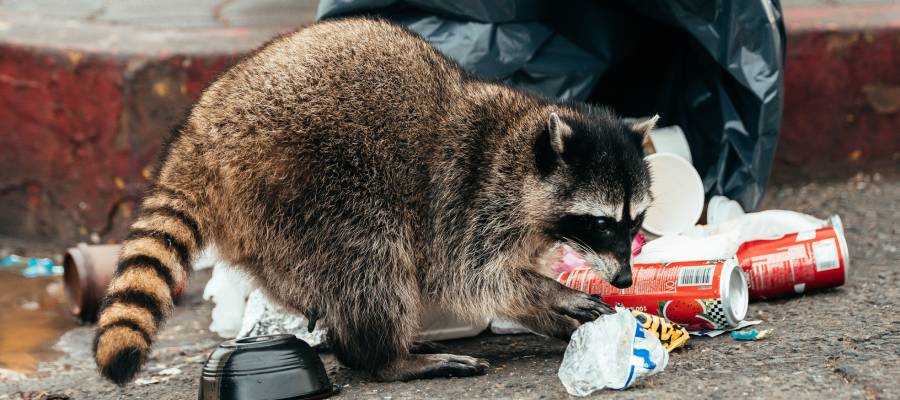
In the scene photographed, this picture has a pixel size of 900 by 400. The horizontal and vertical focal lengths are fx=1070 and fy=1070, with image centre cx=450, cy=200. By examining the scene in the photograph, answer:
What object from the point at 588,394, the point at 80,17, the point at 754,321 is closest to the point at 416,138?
the point at 588,394

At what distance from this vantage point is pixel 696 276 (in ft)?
10.7

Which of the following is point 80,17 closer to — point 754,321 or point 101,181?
point 101,181

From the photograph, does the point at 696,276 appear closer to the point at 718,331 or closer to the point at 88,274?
the point at 718,331

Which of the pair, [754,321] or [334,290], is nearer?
[334,290]

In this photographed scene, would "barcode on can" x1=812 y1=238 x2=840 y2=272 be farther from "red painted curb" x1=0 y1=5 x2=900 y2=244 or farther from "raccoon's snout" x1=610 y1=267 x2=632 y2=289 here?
"red painted curb" x1=0 y1=5 x2=900 y2=244

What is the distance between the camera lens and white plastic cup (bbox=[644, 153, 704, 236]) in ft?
13.2

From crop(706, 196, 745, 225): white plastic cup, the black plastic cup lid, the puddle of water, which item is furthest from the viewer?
crop(706, 196, 745, 225): white plastic cup

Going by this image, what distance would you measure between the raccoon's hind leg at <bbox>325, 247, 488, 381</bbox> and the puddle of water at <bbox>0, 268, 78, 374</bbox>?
51.5 inches

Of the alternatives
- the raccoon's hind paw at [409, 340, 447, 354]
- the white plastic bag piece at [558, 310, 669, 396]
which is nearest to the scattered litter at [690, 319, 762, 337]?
the white plastic bag piece at [558, 310, 669, 396]

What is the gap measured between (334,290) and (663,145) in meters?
1.71

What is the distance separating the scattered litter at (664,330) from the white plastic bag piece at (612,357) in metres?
0.17

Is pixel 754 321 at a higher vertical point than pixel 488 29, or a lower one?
lower

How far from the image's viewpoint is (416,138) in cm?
322

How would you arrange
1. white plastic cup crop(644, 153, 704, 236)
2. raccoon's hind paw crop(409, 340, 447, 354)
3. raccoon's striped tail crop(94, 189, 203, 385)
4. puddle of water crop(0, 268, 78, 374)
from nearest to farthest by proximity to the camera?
1. raccoon's striped tail crop(94, 189, 203, 385)
2. raccoon's hind paw crop(409, 340, 447, 354)
3. puddle of water crop(0, 268, 78, 374)
4. white plastic cup crop(644, 153, 704, 236)
